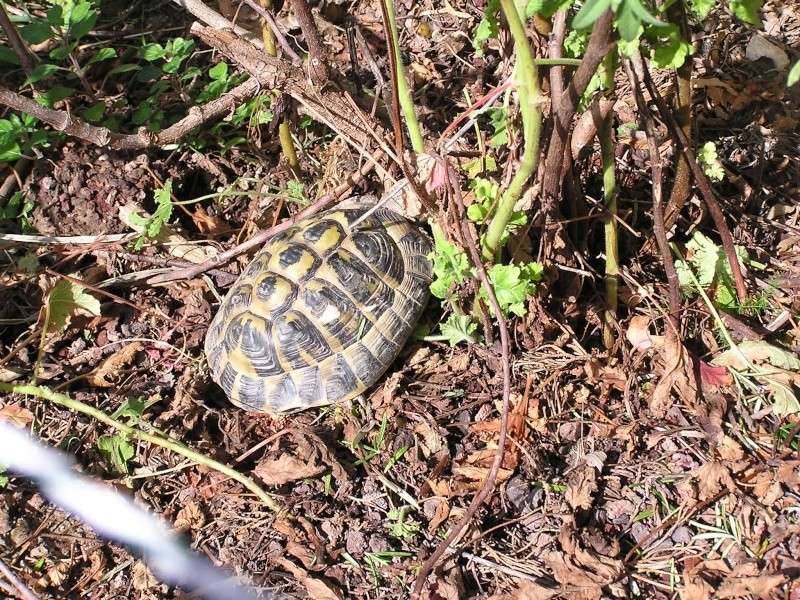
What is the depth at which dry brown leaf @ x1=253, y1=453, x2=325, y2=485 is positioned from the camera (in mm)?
2666

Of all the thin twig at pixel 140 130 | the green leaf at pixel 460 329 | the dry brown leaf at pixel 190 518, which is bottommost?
the dry brown leaf at pixel 190 518

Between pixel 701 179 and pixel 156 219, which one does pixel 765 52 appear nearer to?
pixel 701 179

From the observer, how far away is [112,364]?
306 cm

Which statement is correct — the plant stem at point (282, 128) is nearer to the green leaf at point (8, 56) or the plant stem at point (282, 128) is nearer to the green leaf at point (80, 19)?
the green leaf at point (80, 19)

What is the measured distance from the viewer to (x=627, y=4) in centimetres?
145

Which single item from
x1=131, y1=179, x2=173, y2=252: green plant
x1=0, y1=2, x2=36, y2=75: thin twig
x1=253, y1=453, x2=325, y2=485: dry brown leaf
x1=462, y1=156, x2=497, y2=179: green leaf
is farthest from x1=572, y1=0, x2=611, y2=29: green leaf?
x1=0, y1=2, x2=36, y2=75: thin twig

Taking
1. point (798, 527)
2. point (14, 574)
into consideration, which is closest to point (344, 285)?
point (14, 574)

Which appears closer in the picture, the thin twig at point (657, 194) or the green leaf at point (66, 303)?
the thin twig at point (657, 194)

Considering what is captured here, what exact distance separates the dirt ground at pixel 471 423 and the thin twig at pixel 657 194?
95 millimetres

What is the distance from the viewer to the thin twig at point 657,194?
219 centimetres

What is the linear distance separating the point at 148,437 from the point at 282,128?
1.35 meters

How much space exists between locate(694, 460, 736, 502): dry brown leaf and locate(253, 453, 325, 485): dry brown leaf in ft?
4.15

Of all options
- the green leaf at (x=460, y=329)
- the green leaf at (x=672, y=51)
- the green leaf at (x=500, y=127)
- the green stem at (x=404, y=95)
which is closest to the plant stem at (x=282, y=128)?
the green stem at (x=404, y=95)

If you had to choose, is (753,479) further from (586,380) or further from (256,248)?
(256,248)
